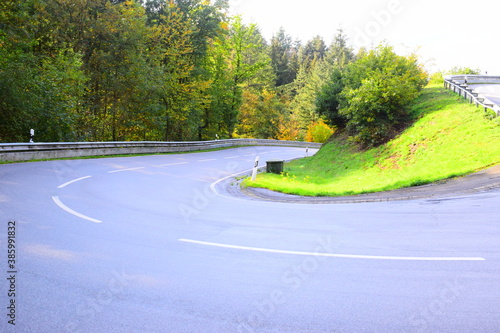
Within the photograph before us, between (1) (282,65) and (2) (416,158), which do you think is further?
(1) (282,65)

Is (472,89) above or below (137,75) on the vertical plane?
below

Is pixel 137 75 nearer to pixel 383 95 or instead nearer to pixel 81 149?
pixel 81 149

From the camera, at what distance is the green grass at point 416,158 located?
13.2 meters

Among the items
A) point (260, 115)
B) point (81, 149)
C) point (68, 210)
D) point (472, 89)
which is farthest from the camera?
point (260, 115)

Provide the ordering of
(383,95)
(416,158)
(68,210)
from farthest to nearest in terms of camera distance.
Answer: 1. (383,95)
2. (416,158)
3. (68,210)

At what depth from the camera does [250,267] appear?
4.80m

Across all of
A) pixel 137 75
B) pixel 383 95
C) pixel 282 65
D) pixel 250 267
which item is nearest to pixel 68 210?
pixel 250 267

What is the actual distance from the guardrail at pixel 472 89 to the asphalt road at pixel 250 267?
42.0 ft

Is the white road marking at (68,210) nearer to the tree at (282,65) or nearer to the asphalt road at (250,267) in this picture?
the asphalt road at (250,267)

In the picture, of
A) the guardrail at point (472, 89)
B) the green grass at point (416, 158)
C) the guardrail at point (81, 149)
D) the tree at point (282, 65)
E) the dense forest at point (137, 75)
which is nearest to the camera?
the green grass at point (416, 158)

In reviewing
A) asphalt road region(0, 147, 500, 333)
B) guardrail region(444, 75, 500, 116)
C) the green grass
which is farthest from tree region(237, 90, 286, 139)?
asphalt road region(0, 147, 500, 333)

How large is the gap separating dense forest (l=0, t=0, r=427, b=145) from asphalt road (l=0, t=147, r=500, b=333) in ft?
43.8

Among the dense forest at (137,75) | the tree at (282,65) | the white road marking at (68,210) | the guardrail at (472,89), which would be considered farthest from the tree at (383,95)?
the tree at (282,65)

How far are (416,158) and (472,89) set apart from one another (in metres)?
9.97
